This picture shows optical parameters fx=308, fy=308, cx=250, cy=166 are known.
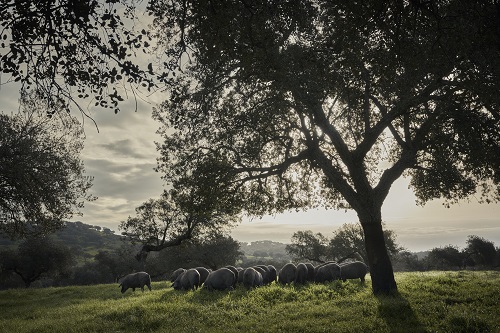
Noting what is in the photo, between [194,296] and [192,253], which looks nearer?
[194,296]

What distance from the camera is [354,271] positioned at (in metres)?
22.8

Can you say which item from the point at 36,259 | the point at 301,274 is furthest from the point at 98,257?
the point at 301,274

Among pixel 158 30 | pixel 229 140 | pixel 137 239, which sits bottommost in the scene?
pixel 137 239

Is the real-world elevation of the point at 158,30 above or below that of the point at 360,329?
above

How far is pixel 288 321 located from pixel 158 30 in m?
14.0

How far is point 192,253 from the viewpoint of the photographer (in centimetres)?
→ 6212

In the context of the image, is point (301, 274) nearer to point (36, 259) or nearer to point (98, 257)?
point (36, 259)

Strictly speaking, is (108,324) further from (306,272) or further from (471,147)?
(471,147)

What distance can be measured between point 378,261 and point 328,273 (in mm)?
8686

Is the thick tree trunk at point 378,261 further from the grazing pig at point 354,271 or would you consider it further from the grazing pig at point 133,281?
the grazing pig at point 133,281

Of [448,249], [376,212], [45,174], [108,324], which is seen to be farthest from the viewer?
[448,249]

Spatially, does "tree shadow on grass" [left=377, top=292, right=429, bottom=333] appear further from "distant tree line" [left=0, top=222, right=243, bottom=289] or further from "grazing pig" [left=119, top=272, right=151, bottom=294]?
"distant tree line" [left=0, top=222, right=243, bottom=289]

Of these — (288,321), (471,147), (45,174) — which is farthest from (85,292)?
(471,147)

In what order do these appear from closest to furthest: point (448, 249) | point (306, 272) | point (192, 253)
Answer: point (306, 272), point (192, 253), point (448, 249)
